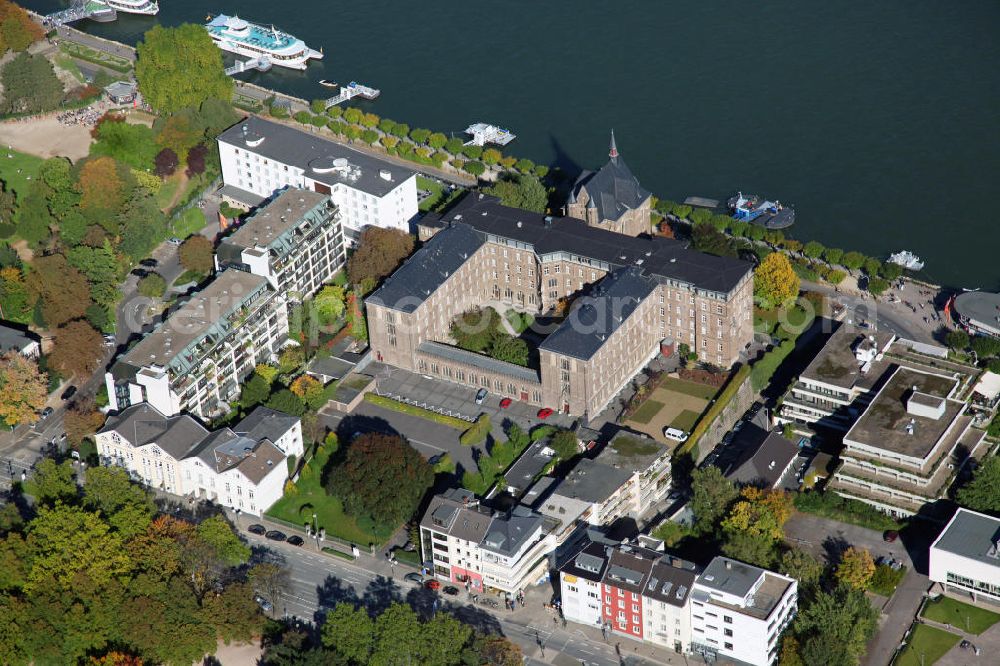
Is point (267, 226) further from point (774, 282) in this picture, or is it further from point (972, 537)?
point (972, 537)

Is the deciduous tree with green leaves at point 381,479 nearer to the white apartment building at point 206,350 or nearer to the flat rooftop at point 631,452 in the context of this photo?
the flat rooftop at point 631,452

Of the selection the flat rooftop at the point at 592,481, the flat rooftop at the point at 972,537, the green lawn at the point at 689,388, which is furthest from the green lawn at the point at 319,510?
the flat rooftop at the point at 972,537

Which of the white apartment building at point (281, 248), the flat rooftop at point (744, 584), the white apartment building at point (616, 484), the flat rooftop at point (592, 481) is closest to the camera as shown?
the flat rooftop at point (744, 584)

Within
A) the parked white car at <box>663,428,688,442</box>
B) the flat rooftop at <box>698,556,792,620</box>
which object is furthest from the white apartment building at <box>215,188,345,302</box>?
the flat rooftop at <box>698,556,792,620</box>

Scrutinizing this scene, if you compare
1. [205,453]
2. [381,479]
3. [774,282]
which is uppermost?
[774,282]

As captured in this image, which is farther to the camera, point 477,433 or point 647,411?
point 647,411

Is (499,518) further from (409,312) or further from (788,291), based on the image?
(788,291)

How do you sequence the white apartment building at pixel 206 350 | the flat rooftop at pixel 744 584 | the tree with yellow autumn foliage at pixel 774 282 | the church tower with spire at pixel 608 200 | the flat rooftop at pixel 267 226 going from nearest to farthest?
the flat rooftop at pixel 744 584 → the white apartment building at pixel 206 350 → the tree with yellow autumn foliage at pixel 774 282 → the flat rooftop at pixel 267 226 → the church tower with spire at pixel 608 200

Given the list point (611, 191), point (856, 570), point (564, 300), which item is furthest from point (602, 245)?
point (856, 570)
